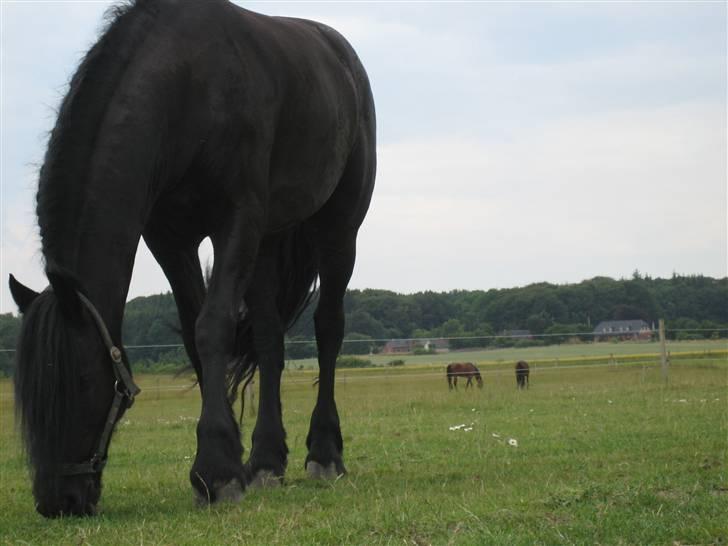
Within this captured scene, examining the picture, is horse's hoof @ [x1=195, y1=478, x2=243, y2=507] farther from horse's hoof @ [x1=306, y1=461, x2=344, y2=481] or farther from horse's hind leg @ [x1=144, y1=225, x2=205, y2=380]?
horse's hoof @ [x1=306, y1=461, x2=344, y2=481]

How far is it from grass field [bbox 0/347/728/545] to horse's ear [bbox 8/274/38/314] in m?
0.60

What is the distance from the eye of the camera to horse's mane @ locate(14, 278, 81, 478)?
14.2ft

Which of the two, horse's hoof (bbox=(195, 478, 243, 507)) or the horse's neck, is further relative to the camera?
horse's hoof (bbox=(195, 478, 243, 507))

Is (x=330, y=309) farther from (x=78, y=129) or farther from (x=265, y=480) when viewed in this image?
(x=78, y=129)

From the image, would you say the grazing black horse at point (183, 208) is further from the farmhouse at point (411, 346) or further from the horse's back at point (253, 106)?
the farmhouse at point (411, 346)

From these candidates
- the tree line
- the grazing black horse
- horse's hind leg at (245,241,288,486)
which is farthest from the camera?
the tree line

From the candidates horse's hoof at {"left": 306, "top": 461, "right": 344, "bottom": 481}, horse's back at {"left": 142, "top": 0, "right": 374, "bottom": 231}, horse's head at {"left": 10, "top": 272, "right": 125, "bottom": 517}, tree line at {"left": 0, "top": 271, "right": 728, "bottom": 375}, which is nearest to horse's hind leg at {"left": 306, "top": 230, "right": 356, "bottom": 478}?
horse's hoof at {"left": 306, "top": 461, "right": 344, "bottom": 481}

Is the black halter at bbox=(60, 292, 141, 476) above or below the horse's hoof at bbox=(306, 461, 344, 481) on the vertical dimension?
above

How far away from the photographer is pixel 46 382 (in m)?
4.32

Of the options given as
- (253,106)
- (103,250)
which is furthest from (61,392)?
(253,106)

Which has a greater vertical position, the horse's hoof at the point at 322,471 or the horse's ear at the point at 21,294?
the horse's ear at the point at 21,294

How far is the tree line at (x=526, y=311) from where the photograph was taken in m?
29.2

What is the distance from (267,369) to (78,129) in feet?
7.93

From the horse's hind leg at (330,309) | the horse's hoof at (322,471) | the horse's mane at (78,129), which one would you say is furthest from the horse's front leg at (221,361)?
the horse's hind leg at (330,309)
